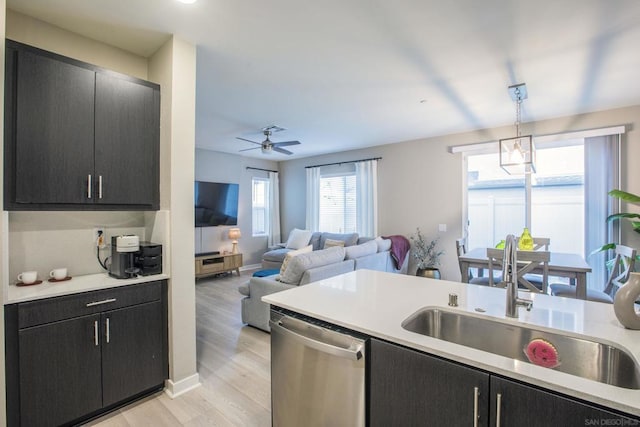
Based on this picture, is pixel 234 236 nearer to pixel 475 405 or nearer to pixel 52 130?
pixel 52 130

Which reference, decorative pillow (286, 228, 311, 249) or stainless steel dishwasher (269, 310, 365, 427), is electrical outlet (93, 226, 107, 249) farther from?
decorative pillow (286, 228, 311, 249)

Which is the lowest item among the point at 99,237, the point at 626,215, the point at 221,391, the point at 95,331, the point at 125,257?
the point at 221,391

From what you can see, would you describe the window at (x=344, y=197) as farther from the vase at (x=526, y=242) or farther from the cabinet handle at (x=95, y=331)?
the cabinet handle at (x=95, y=331)

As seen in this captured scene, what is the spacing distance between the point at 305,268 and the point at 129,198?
1724mm

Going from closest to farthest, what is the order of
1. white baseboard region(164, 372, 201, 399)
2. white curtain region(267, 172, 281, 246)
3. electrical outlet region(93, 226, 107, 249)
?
white baseboard region(164, 372, 201, 399) → electrical outlet region(93, 226, 107, 249) → white curtain region(267, 172, 281, 246)

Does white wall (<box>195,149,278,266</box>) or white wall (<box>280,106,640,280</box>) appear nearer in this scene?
white wall (<box>280,106,640,280</box>)

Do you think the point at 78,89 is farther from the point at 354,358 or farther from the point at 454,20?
the point at 454,20

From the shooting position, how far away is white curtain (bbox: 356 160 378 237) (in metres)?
5.91

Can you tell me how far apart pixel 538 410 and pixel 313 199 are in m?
6.15

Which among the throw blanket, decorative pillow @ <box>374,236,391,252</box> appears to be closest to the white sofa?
decorative pillow @ <box>374,236,391,252</box>

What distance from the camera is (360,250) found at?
4.19 m

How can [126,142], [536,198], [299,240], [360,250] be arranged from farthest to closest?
[299,240], [536,198], [360,250], [126,142]

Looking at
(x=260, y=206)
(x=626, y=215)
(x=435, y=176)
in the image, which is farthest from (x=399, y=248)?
(x=260, y=206)

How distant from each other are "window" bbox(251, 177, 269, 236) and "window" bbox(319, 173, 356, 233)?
1.47m
